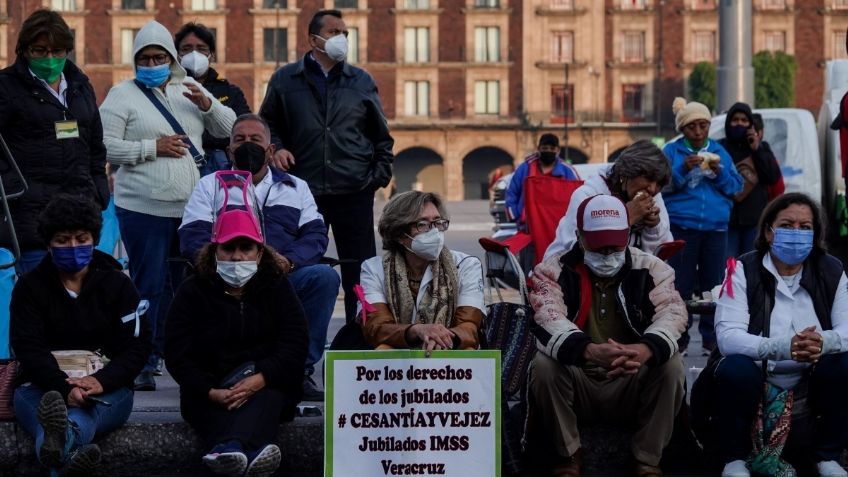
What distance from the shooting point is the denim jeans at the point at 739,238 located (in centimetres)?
1199

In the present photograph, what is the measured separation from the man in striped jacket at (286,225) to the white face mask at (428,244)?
82 cm

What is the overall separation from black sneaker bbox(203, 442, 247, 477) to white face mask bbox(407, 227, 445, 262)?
1259 mm

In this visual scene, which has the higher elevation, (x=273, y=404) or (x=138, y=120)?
(x=138, y=120)

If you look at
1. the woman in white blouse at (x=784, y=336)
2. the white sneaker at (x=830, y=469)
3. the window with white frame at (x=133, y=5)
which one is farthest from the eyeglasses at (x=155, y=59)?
the window with white frame at (x=133, y=5)

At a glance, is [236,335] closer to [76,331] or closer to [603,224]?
[76,331]

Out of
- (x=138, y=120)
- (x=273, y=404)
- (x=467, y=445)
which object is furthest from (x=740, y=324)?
(x=138, y=120)

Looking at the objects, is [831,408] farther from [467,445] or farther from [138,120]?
[138,120]

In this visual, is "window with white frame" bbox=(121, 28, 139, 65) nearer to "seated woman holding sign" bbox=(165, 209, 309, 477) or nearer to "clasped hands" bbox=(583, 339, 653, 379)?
"seated woman holding sign" bbox=(165, 209, 309, 477)

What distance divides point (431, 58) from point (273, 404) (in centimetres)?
7763

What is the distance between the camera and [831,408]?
6.88 meters

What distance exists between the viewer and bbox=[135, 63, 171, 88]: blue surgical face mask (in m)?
8.66

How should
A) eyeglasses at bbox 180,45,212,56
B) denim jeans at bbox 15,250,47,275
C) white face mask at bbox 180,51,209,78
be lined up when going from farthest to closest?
1. eyeglasses at bbox 180,45,212,56
2. white face mask at bbox 180,51,209,78
3. denim jeans at bbox 15,250,47,275

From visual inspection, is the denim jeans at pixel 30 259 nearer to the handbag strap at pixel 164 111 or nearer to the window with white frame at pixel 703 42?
the handbag strap at pixel 164 111

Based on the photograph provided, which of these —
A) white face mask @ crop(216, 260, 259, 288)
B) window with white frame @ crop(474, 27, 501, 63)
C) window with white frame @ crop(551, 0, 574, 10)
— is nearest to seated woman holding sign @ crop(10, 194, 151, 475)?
white face mask @ crop(216, 260, 259, 288)
